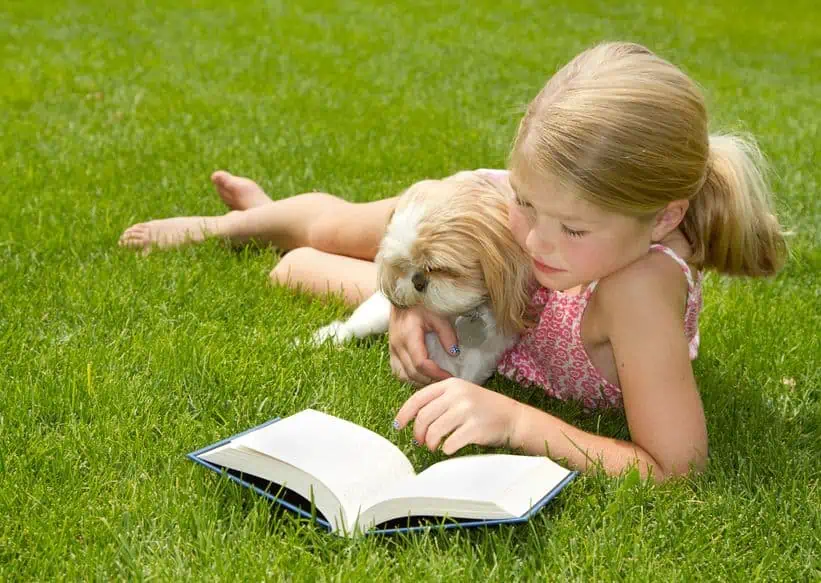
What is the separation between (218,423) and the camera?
10.2ft

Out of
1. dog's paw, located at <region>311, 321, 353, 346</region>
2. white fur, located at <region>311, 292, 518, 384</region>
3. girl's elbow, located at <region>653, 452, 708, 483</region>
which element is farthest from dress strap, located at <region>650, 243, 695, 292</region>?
dog's paw, located at <region>311, 321, 353, 346</region>

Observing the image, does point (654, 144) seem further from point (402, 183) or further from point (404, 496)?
point (402, 183)

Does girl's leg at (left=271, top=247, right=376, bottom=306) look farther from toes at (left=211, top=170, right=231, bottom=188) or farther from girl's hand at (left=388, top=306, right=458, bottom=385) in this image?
toes at (left=211, top=170, right=231, bottom=188)

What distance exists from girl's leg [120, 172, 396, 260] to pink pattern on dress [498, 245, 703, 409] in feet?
3.66

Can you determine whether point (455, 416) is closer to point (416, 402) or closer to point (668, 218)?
point (416, 402)

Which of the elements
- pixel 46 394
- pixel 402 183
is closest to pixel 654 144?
pixel 46 394

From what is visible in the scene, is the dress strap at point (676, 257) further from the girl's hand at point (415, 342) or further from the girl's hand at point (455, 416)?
the girl's hand at point (415, 342)

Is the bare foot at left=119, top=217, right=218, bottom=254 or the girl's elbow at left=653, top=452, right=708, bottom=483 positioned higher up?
the girl's elbow at left=653, top=452, right=708, bottom=483

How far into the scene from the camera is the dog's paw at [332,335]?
370cm

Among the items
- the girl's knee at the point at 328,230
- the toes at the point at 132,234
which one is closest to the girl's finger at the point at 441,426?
the girl's knee at the point at 328,230

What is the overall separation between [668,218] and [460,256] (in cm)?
62

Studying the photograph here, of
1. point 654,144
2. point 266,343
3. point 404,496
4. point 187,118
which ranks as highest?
point 654,144

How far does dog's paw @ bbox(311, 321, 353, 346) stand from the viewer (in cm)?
370

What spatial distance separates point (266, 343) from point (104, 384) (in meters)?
0.64
